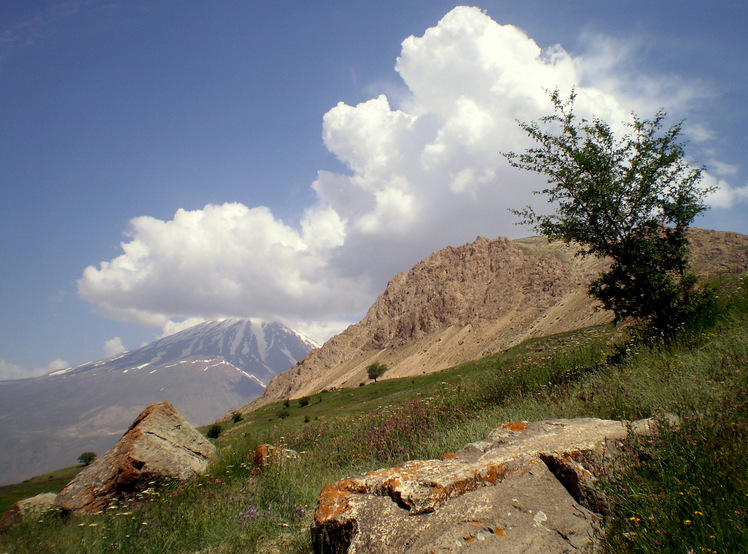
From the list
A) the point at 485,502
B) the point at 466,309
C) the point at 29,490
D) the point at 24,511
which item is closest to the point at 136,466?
the point at 24,511

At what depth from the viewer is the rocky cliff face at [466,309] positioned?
10325cm

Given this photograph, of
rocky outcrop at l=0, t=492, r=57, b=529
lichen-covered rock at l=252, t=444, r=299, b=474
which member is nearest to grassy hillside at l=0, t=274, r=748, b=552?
lichen-covered rock at l=252, t=444, r=299, b=474

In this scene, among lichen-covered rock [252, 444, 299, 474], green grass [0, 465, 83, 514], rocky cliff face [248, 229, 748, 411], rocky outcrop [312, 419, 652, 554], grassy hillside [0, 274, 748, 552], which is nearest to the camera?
grassy hillside [0, 274, 748, 552]

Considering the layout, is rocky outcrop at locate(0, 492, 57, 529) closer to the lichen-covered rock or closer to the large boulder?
the large boulder

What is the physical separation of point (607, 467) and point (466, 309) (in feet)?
492

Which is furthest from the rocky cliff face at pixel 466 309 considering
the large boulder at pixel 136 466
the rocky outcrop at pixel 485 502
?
the rocky outcrop at pixel 485 502

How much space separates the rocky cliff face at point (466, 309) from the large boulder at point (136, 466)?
8489cm

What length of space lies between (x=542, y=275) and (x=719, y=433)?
14317 cm

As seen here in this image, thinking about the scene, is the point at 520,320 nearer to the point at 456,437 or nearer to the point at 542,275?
the point at 542,275

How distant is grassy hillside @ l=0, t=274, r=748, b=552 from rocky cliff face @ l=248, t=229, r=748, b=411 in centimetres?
8182

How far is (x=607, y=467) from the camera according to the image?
12.1ft

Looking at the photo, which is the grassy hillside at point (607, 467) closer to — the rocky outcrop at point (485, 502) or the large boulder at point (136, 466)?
the rocky outcrop at point (485, 502)

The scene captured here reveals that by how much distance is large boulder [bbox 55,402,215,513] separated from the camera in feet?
40.0

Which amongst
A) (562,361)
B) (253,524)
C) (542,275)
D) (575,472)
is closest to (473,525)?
(575,472)
